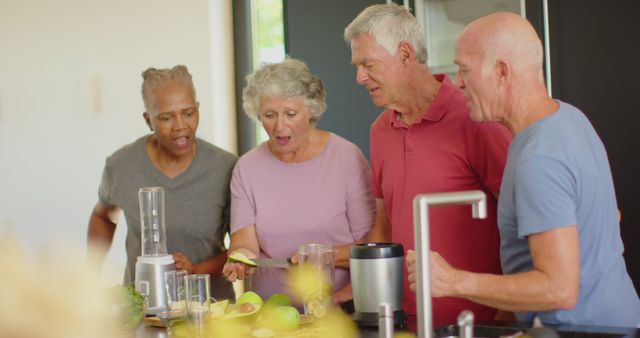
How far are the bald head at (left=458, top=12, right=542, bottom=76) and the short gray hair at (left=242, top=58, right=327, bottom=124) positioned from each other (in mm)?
919

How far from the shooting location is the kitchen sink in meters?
1.63

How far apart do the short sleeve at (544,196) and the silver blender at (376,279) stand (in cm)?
35

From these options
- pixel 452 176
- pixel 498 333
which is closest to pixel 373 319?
pixel 498 333

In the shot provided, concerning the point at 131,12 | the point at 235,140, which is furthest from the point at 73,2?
the point at 235,140

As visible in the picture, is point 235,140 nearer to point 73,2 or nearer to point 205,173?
point 73,2

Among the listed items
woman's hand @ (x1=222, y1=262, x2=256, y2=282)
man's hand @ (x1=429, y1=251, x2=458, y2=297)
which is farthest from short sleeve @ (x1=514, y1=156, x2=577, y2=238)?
woman's hand @ (x1=222, y1=262, x2=256, y2=282)

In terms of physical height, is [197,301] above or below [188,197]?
below

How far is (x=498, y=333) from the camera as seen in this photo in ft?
5.71

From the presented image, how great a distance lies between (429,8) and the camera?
12.5ft

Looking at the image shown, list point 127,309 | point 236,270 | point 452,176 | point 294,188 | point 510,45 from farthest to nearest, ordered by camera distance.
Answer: point 294,188, point 236,270, point 452,176, point 127,309, point 510,45

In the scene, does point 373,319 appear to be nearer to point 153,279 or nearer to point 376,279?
point 376,279

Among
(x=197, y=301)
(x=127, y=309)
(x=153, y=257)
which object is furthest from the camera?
(x=153, y=257)

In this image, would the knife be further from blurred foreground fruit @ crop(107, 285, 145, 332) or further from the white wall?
the white wall

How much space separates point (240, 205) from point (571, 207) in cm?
135
